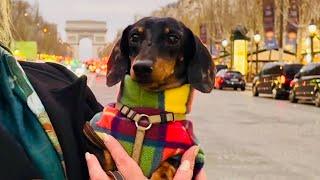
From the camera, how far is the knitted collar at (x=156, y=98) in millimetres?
2760

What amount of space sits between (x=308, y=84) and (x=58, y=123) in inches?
1024

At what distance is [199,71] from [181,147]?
38cm

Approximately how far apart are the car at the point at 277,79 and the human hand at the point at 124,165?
30.3 metres

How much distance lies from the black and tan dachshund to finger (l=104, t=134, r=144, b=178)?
355 mm

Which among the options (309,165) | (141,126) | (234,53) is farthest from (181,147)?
(234,53)

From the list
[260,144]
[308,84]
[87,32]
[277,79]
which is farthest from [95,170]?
[87,32]

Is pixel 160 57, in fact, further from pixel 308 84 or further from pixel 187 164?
pixel 308 84

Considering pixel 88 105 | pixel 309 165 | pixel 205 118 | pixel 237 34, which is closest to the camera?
pixel 88 105

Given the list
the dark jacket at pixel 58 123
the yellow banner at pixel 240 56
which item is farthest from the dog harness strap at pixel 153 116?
the yellow banner at pixel 240 56

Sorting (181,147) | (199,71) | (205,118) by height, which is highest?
(199,71)

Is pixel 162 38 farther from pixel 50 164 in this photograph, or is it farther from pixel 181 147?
pixel 50 164

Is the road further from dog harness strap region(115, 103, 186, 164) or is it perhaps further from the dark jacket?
the dark jacket

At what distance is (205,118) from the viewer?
20562 millimetres

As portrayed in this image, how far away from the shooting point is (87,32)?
166m
